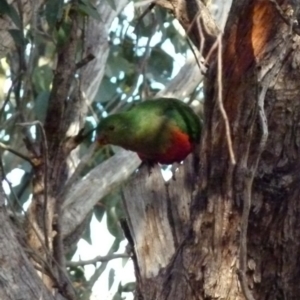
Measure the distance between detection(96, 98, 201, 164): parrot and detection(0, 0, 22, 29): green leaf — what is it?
63cm

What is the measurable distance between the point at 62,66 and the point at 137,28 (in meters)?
0.65

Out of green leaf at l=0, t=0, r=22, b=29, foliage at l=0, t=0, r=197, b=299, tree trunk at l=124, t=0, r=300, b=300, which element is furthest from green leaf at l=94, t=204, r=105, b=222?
tree trunk at l=124, t=0, r=300, b=300

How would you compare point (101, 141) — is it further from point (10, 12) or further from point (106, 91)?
point (10, 12)

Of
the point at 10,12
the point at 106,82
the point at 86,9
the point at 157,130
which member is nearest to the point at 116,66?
the point at 106,82

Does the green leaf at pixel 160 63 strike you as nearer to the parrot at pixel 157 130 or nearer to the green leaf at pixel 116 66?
the green leaf at pixel 116 66

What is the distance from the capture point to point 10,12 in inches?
103

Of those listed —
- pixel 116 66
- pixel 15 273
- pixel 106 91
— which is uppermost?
pixel 116 66

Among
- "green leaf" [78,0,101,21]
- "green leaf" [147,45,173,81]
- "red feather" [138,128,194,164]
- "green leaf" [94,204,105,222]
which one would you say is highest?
"green leaf" [78,0,101,21]

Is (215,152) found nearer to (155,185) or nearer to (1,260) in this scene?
(155,185)

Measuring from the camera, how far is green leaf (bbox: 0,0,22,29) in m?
2.58

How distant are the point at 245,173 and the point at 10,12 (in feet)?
3.30

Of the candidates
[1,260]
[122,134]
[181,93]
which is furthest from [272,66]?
[181,93]

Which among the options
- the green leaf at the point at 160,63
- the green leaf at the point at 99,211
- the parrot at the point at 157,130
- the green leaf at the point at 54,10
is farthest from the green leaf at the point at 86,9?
the green leaf at the point at 160,63

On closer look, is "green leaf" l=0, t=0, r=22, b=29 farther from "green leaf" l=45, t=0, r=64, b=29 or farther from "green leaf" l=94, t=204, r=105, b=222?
"green leaf" l=94, t=204, r=105, b=222
